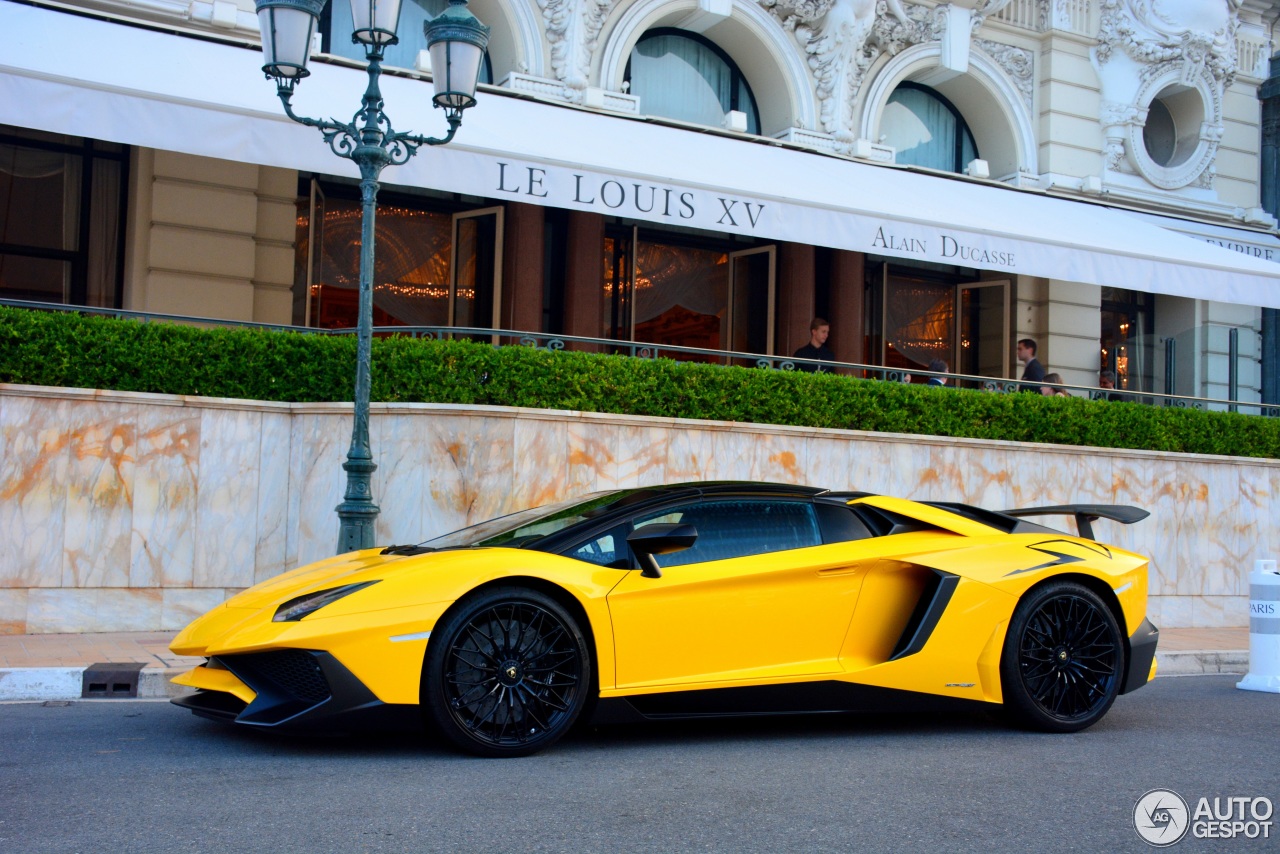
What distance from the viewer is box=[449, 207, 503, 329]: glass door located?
46.1ft

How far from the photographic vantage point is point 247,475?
929 centimetres

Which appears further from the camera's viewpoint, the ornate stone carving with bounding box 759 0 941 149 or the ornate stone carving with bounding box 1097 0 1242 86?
the ornate stone carving with bounding box 1097 0 1242 86

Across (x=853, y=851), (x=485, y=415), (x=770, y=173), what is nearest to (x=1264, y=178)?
(x=770, y=173)

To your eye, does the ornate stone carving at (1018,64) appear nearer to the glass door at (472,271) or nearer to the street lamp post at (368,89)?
the glass door at (472,271)

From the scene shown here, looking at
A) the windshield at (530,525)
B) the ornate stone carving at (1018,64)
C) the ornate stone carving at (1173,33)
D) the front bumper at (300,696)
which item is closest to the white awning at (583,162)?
the ornate stone carving at (1018,64)

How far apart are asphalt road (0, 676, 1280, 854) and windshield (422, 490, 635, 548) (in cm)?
93

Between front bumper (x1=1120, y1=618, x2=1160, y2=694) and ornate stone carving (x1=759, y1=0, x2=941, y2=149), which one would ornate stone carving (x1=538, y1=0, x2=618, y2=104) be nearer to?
ornate stone carving (x1=759, y1=0, x2=941, y2=149)

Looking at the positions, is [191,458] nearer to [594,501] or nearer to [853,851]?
[594,501]

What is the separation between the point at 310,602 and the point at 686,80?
39.0 ft

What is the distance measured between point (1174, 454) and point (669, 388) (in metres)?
5.90

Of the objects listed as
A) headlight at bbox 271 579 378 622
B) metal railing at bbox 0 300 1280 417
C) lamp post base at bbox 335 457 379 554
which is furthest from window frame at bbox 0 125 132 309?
headlight at bbox 271 579 378 622

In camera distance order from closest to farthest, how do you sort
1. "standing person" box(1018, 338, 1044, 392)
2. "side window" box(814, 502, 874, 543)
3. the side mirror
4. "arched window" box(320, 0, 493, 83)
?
the side mirror, "side window" box(814, 502, 874, 543), "arched window" box(320, 0, 493, 83), "standing person" box(1018, 338, 1044, 392)

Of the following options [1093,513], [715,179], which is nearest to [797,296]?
[715,179]

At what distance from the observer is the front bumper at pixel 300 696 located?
4695 millimetres
